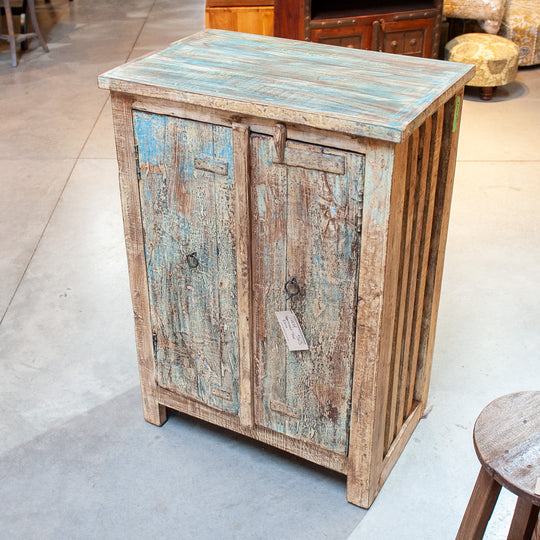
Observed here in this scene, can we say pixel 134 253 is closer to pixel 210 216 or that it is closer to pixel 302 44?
pixel 210 216

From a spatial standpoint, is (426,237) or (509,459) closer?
(509,459)

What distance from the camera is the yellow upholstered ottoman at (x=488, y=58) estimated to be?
5398 mm

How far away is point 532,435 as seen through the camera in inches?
61.8

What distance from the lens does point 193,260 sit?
2.31 m

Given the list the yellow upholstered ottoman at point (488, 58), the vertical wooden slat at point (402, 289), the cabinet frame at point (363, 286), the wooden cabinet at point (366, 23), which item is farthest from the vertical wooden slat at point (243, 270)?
the yellow upholstered ottoman at point (488, 58)

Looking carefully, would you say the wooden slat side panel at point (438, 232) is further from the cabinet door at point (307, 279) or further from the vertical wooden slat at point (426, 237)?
the cabinet door at point (307, 279)

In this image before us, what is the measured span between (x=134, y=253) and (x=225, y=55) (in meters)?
0.67

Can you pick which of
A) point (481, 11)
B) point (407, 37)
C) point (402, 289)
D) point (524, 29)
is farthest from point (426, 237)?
point (524, 29)

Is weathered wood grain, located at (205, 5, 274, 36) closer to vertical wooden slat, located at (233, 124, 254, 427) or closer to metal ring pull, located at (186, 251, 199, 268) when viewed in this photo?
metal ring pull, located at (186, 251, 199, 268)

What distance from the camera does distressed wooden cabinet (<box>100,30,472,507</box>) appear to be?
1.95m

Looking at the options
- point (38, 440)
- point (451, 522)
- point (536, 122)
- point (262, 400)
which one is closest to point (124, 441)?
point (38, 440)

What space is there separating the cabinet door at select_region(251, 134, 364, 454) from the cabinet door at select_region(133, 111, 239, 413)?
96 mm

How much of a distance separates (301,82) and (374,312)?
66cm

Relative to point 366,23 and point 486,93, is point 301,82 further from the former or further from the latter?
point 486,93
